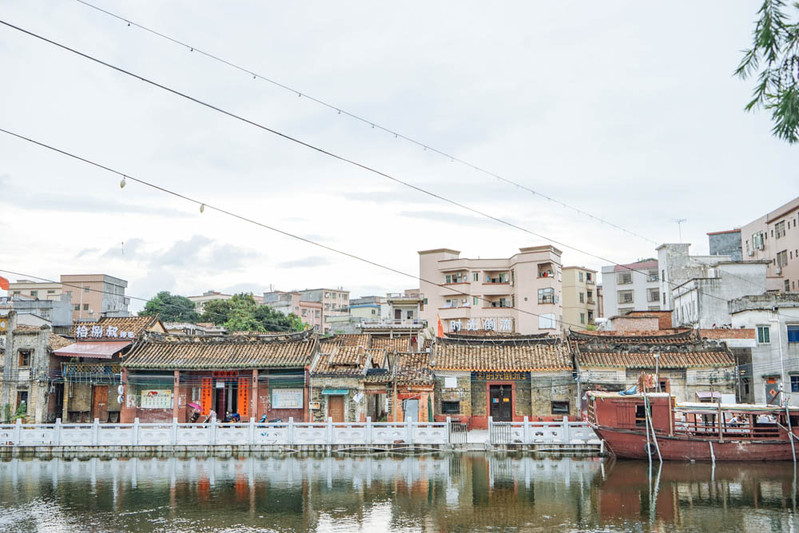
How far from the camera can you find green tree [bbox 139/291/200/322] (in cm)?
7731

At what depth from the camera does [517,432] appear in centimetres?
2964

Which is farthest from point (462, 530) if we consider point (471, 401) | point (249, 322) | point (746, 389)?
point (249, 322)

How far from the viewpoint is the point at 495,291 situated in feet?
204

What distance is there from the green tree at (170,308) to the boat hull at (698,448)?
59148 millimetres

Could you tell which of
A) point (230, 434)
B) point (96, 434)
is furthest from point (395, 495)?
point (96, 434)

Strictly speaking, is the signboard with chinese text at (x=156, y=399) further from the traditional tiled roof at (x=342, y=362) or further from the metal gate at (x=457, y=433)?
the metal gate at (x=457, y=433)

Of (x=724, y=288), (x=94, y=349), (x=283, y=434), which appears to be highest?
(x=724, y=288)

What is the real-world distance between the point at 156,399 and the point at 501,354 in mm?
18289

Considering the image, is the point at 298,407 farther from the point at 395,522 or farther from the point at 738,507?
the point at 738,507

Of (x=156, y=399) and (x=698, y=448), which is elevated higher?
(x=156, y=399)

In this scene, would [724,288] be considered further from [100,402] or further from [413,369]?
[100,402]

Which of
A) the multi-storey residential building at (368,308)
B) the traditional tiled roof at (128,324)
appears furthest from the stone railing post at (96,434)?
the multi-storey residential building at (368,308)

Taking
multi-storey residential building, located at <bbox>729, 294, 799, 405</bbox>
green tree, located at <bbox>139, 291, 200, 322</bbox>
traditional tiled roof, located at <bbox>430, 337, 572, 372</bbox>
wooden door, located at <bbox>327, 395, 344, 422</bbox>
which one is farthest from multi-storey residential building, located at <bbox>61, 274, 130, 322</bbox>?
multi-storey residential building, located at <bbox>729, 294, 799, 405</bbox>

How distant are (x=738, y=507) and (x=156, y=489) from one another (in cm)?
1771
